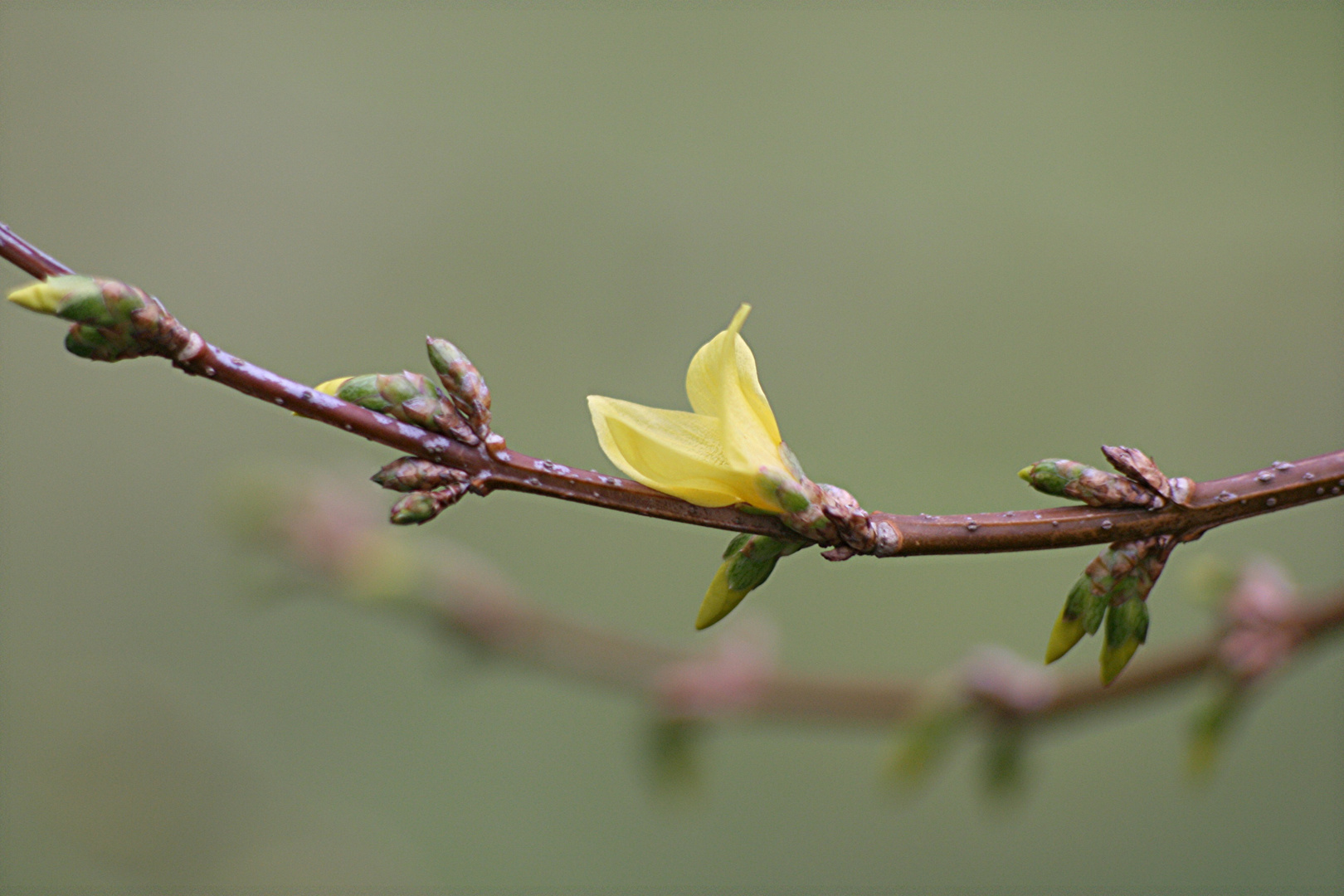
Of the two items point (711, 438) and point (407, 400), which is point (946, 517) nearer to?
point (711, 438)

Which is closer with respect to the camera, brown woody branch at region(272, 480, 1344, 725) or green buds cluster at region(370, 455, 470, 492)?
green buds cluster at region(370, 455, 470, 492)

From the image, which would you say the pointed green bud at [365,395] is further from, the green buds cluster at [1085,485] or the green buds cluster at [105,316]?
the green buds cluster at [1085,485]

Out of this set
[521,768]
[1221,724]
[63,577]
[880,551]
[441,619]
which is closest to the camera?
[880,551]

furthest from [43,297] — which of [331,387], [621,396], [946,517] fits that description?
[621,396]

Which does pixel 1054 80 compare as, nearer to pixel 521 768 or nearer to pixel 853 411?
pixel 853 411

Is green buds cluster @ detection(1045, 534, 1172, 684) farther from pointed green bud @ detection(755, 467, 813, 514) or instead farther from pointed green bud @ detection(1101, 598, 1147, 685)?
pointed green bud @ detection(755, 467, 813, 514)

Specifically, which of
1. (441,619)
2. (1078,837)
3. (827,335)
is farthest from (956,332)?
(441,619)

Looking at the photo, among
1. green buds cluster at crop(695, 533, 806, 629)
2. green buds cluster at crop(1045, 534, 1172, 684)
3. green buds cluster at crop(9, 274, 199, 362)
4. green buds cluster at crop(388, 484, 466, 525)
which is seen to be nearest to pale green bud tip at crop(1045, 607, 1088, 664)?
green buds cluster at crop(1045, 534, 1172, 684)
